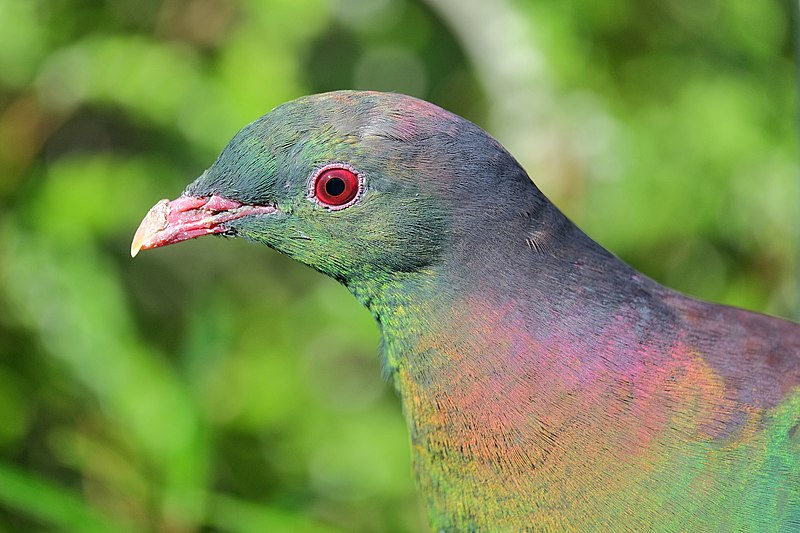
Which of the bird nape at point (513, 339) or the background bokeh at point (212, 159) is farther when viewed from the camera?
the background bokeh at point (212, 159)

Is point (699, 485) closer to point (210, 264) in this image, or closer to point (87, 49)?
point (87, 49)

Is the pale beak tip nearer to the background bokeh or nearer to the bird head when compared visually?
the bird head

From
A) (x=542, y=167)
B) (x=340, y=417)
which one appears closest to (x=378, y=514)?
(x=340, y=417)

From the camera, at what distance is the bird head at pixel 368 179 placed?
5.39 feet

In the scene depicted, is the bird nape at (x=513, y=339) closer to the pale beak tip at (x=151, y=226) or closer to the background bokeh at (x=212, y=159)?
the pale beak tip at (x=151, y=226)

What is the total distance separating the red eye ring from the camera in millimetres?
1662

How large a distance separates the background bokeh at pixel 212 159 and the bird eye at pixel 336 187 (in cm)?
122

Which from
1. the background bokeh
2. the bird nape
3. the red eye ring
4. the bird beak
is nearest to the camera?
the bird nape

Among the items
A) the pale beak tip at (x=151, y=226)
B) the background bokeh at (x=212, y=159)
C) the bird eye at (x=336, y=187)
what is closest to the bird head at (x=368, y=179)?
the bird eye at (x=336, y=187)

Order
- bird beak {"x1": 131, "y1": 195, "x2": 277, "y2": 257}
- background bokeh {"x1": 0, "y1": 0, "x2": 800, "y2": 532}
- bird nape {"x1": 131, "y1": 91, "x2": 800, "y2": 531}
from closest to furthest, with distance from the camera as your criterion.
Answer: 1. bird nape {"x1": 131, "y1": 91, "x2": 800, "y2": 531}
2. bird beak {"x1": 131, "y1": 195, "x2": 277, "y2": 257}
3. background bokeh {"x1": 0, "y1": 0, "x2": 800, "y2": 532}

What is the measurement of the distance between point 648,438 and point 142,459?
1.89m

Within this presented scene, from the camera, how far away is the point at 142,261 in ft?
14.2

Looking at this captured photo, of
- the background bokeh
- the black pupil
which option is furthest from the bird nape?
the background bokeh

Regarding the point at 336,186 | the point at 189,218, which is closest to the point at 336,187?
the point at 336,186
